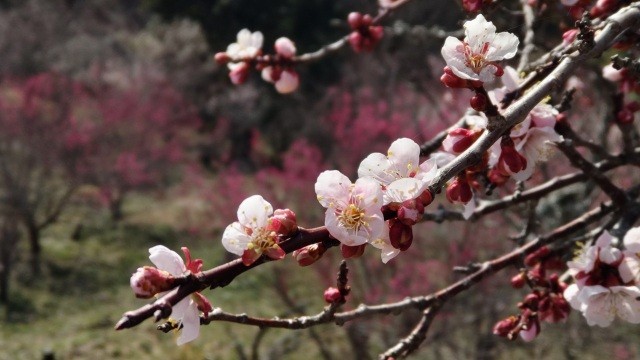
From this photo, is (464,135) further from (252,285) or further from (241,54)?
(252,285)

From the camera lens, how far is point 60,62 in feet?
34.5

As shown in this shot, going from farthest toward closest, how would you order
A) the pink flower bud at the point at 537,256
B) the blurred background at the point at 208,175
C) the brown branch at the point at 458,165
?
the blurred background at the point at 208,175, the pink flower bud at the point at 537,256, the brown branch at the point at 458,165

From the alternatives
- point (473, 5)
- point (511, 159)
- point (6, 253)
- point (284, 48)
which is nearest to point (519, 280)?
point (511, 159)

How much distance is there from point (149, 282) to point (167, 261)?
52 mm

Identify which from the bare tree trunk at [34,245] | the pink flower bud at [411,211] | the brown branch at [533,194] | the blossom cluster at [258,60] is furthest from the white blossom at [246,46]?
the bare tree trunk at [34,245]

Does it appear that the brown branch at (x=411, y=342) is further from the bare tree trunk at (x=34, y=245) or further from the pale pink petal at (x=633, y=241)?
the bare tree trunk at (x=34, y=245)

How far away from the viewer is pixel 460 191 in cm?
87

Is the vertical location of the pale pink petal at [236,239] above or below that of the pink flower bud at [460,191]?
above

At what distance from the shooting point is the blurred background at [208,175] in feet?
14.5

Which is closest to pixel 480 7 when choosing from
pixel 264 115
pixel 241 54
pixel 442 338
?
pixel 241 54

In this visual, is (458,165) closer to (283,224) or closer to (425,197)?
(425,197)

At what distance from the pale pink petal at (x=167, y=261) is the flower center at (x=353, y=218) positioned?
196mm

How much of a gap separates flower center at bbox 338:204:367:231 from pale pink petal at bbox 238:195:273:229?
0.32 feet

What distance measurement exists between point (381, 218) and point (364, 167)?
76mm
